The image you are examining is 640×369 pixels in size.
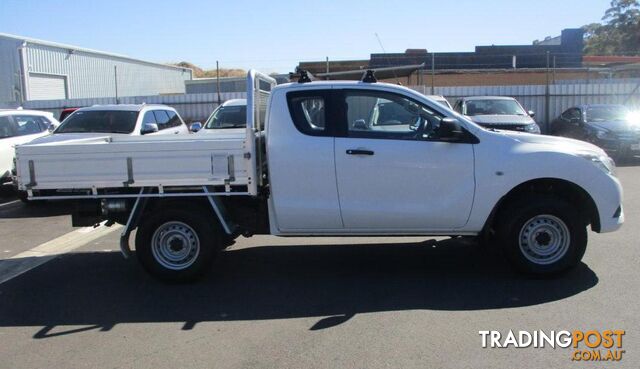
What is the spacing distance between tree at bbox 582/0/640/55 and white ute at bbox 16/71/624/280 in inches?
2669

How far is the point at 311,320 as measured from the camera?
16.1ft

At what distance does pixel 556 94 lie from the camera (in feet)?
68.3

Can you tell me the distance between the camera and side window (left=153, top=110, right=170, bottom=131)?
1203 centimetres

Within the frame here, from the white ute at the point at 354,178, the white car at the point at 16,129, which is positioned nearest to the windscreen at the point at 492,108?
the white ute at the point at 354,178

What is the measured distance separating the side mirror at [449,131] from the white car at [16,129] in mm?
9223

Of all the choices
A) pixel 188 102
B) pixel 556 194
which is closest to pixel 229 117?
pixel 556 194

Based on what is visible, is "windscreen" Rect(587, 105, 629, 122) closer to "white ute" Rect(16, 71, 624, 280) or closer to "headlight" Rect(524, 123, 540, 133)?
"headlight" Rect(524, 123, 540, 133)

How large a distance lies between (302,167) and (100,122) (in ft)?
21.8

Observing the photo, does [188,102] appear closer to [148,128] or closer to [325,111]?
[148,128]

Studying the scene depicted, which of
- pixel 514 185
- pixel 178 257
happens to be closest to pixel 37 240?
pixel 178 257

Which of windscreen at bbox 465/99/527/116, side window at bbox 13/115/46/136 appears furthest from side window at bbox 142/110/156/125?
windscreen at bbox 465/99/527/116

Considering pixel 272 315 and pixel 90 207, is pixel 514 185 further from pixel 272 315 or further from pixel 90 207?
pixel 90 207

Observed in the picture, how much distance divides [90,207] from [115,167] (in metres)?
0.58

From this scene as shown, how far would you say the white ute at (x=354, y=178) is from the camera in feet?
18.5
